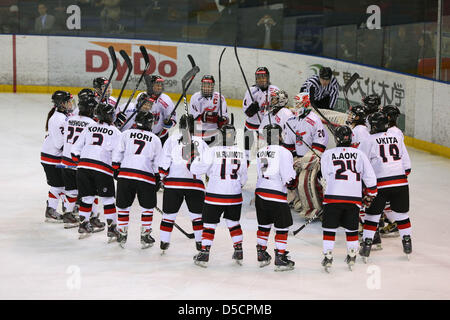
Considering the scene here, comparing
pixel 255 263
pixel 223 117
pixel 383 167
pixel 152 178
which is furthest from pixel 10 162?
pixel 383 167

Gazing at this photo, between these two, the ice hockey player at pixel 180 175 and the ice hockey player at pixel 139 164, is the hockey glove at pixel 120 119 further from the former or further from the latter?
the ice hockey player at pixel 180 175

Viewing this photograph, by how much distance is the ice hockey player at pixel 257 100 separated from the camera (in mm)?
8719

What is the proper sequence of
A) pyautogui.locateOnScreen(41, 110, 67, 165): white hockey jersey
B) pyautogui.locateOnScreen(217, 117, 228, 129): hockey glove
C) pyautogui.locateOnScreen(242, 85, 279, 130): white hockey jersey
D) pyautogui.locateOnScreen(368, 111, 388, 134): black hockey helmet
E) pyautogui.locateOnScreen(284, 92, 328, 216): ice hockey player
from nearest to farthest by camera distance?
pyautogui.locateOnScreen(368, 111, 388, 134): black hockey helmet → pyautogui.locateOnScreen(41, 110, 67, 165): white hockey jersey → pyautogui.locateOnScreen(284, 92, 328, 216): ice hockey player → pyautogui.locateOnScreen(217, 117, 228, 129): hockey glove → pyautogui.locateOnScreen(242, 85, 279, 130): white hockey jersey

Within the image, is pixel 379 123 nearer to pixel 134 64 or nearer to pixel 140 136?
pixel 140 136

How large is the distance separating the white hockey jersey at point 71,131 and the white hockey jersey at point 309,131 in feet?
6.24

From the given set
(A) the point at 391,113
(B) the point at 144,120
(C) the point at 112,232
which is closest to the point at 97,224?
(C) the point at 112,232

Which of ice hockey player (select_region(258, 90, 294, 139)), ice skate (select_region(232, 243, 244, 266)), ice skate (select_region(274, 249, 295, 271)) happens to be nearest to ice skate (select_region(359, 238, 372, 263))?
ice skate (select_region(274, 249, 295, 271))

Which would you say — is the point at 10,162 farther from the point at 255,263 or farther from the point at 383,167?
the point at 383,167

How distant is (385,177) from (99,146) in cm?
237

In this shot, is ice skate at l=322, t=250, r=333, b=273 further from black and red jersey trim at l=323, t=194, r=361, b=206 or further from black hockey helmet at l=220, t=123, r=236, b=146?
black hockey helmet at l=220, t=123, r=236, b=146

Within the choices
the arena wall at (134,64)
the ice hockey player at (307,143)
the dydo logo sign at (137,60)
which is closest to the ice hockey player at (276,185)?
the ice hockey player at (307,143)

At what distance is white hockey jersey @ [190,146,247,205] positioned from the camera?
616 cm

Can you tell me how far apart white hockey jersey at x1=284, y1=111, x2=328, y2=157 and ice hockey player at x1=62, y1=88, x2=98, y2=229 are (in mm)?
1896
